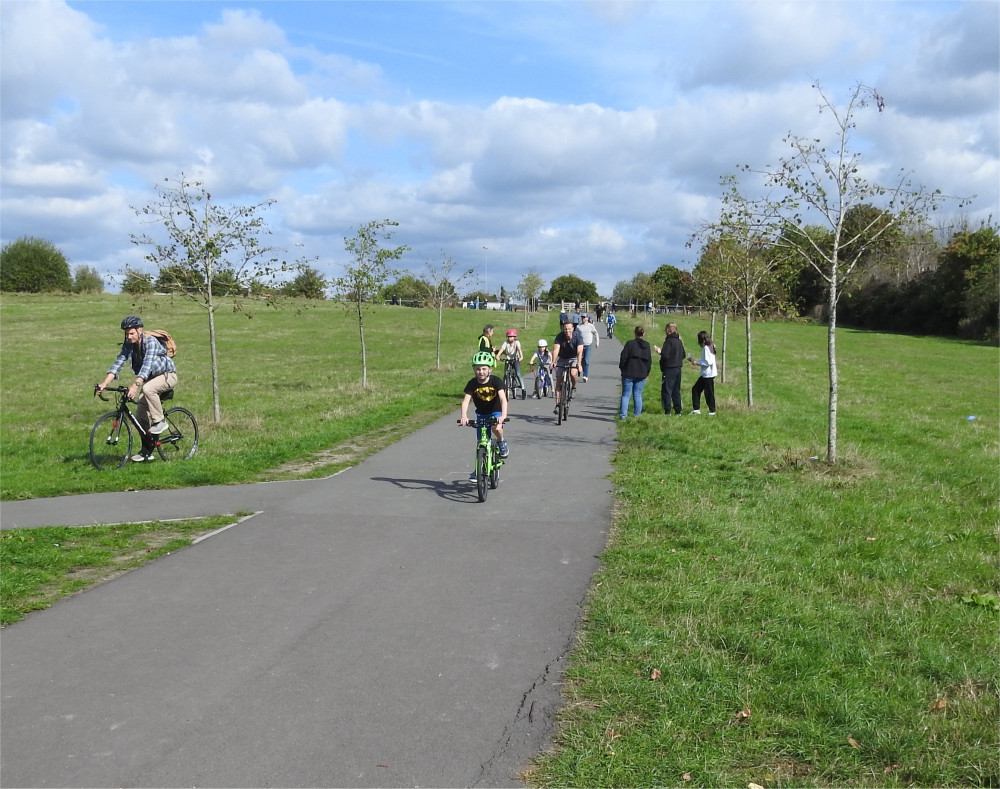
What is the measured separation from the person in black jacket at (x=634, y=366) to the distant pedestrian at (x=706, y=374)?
101 cm

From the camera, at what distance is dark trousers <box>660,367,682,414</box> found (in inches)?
619

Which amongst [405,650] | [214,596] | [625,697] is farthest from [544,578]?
[214,596]

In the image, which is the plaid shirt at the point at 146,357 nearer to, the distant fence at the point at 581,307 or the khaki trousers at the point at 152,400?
the khaki trousers at the point at 152,400

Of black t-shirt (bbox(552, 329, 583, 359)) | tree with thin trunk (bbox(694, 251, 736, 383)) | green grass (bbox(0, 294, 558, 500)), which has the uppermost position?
tree with thin trunk (bbox(694, 251, 736, 383))

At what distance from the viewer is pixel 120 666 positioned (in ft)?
16.0

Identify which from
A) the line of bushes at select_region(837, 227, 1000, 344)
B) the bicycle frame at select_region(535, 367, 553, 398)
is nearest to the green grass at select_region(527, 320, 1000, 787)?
the bicycle frame at select_region(535, 367, 553, 398)

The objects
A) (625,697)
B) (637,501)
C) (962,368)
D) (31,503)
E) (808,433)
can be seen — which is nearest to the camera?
(625,697)

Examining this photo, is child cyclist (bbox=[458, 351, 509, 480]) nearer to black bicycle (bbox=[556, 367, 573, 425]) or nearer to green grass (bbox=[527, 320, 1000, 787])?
green grass (bbox=[527, 320, 1000, 787])

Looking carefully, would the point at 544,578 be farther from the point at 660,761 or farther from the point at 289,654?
the point at 660,761

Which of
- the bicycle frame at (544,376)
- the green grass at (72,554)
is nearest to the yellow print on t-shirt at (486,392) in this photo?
the green grass at (72,554)

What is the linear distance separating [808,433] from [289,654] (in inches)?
446

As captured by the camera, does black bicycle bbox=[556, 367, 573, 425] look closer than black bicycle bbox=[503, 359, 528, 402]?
Yes

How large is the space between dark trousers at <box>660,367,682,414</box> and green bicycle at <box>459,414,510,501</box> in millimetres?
6892

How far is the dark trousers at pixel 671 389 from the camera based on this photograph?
15719mm
